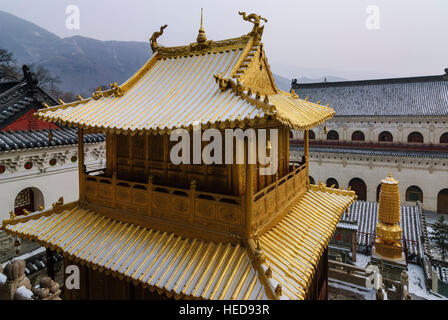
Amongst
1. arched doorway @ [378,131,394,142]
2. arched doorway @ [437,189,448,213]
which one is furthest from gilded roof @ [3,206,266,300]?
arched doorway @ [378,131,394,142]

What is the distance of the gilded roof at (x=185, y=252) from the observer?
→ 5.80 metres

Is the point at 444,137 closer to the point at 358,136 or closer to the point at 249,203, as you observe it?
the point at 358,136

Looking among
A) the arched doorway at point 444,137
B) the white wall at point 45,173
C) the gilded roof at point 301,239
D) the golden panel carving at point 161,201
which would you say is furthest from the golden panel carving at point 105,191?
the arched doorway at point 444,137

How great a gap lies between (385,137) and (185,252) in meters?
37.0

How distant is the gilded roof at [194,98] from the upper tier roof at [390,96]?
32.1 meters

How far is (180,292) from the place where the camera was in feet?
19.1

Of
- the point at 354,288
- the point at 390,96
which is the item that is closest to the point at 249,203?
the point at 354,288

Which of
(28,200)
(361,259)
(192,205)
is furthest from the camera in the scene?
(361,259)

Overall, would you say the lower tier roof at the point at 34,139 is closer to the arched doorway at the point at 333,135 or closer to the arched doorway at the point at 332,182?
the arched doorway at the point at 332,182

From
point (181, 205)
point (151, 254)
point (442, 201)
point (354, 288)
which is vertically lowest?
point (442, 201)

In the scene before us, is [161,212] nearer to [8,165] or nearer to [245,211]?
[245,211]

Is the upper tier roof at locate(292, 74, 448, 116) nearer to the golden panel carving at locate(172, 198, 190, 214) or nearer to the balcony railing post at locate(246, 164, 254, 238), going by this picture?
the balcony railing post at locate(246, 164, 254, 238)

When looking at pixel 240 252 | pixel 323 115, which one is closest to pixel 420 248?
pixel 323 115

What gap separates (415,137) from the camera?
34.9 m
